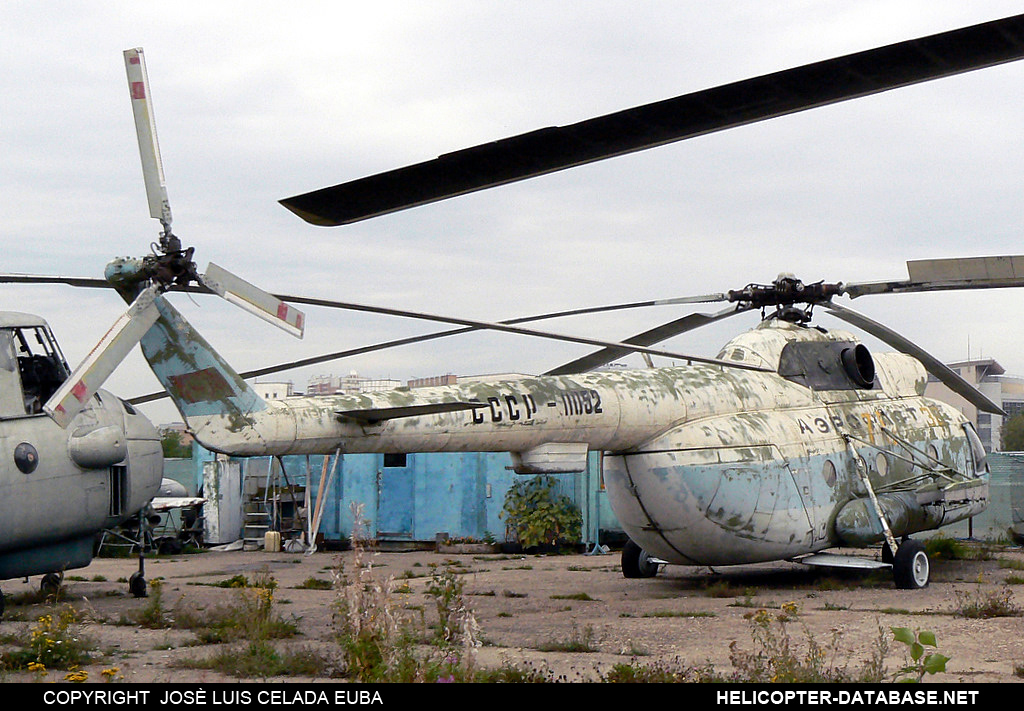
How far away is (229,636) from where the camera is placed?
9500 millimetres

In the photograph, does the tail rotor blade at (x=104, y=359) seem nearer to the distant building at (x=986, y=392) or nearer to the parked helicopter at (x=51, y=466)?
the parked helicopter at (x=51, y=466)

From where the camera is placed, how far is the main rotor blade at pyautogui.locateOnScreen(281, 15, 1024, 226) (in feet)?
18.7

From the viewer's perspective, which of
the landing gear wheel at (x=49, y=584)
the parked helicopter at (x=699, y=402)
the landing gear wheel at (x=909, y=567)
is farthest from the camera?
the landing gear wheel at (x=49, y=584)

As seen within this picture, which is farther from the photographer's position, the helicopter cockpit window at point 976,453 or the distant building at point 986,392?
the distant building at point 986,392

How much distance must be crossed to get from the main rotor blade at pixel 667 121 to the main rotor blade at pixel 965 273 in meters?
6.05

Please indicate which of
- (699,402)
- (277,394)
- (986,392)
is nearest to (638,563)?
(699,402)

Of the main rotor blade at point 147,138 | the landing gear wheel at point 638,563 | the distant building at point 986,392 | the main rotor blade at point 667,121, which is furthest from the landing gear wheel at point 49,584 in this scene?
the distant building at point 986,392

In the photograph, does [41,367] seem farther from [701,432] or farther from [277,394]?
[277,394]

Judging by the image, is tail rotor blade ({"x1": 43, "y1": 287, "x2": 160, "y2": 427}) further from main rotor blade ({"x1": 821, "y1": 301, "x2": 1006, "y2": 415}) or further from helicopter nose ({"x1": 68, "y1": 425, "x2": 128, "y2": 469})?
main rotor blade ({"x1": 821, "y1": 301, "x2": 1006, "y2": 415})

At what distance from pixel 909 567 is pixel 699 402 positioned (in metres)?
3.35

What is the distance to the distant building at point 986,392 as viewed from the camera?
6856 cm

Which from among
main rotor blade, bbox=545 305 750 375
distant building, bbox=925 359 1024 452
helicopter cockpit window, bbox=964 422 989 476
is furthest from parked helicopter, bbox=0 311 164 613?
distant building, bbox=925 359 1024 452

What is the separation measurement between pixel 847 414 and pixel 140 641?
9.21m
